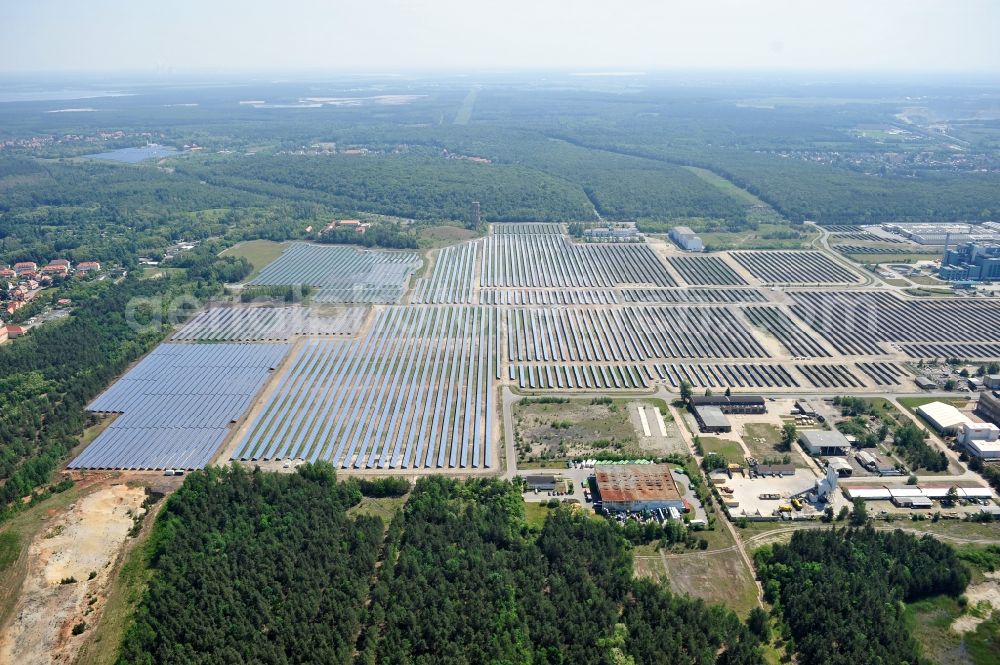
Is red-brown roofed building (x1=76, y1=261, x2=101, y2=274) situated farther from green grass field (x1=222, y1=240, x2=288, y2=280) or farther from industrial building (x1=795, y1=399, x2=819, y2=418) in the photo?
industrial building (x1=795, y1=399, x2=819, y2=418)

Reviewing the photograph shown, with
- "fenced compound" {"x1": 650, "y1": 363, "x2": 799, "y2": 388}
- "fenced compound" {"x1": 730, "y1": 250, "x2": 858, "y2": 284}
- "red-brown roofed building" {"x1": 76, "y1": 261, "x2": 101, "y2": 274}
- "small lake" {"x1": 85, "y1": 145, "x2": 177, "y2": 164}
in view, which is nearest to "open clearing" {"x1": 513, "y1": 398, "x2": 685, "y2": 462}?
"fenced compound" {"x1": 650, "y1": 363, "x2": 799, "y2": 388}

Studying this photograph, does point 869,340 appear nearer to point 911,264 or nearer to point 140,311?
point 911,264

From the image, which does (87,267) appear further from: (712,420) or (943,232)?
(943,232)

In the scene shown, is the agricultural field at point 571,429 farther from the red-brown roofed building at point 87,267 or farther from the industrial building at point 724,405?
the red-brown roofed building at point 87,267

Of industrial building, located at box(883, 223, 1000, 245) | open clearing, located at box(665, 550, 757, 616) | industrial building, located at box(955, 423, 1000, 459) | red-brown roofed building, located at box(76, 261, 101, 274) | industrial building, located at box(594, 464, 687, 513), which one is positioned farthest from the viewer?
industrial building, located at box(883, 223, 1000, 245)

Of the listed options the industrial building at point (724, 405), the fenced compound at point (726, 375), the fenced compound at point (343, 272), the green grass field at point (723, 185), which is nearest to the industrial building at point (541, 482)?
the industrial building at point (724, 405)

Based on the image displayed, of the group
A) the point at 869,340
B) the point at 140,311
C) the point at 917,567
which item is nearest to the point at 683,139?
the point at 869,340
